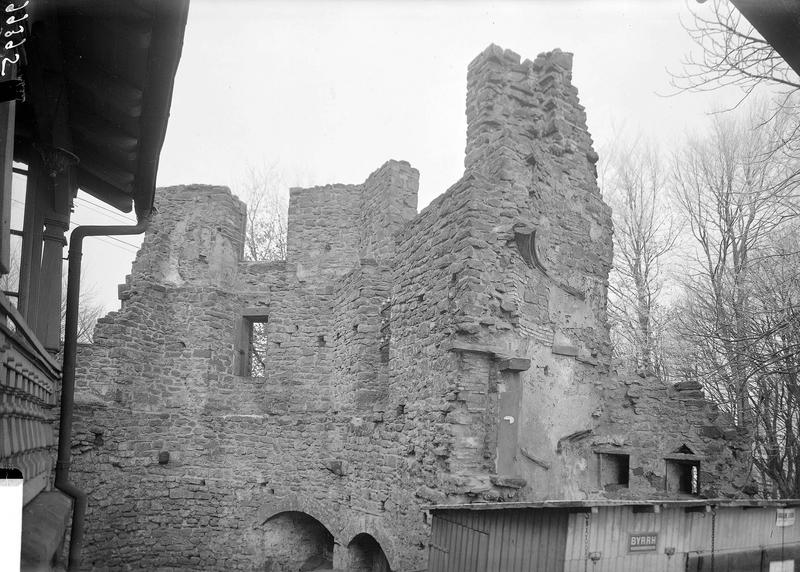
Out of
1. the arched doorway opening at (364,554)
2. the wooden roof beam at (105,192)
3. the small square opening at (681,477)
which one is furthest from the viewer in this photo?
the arched doorway opening at (364,554)

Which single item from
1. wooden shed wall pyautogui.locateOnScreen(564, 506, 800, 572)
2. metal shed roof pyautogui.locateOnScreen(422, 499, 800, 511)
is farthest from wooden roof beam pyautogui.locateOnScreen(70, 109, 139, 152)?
wooden shed wall pyautogui.locateOnScreen(564, 506, 800, 572)

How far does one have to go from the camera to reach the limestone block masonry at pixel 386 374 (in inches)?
312

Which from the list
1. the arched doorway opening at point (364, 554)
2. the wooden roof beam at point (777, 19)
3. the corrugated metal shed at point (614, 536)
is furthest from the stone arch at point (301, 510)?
the wooden roof beam at point (777, 19)

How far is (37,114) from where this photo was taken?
13.6 feet

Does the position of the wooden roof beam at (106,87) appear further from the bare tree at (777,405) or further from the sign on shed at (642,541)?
the bare tree at (777,405)

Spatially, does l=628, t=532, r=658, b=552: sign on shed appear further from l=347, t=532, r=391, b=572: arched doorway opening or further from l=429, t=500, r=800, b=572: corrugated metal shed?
l=347, t=532, r=391, b=572: arched doorway opening

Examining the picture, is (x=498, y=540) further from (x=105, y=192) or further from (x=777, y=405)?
(x=777, y=405)

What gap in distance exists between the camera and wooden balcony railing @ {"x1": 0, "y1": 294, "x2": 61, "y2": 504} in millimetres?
2625

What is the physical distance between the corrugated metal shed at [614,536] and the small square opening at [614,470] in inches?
93.3

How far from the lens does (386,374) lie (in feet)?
34.6

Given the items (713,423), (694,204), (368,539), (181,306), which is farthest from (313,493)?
(694,204)

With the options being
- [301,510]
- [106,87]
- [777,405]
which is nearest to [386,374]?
[301,510]

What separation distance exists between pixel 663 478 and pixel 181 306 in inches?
365

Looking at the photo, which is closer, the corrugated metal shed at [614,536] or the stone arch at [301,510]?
the corrugated metal shed at [614,536]
